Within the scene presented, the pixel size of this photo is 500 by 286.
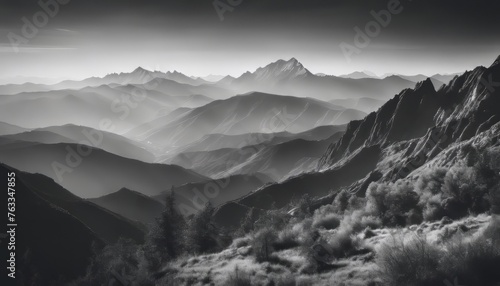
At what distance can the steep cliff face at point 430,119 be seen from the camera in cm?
8550

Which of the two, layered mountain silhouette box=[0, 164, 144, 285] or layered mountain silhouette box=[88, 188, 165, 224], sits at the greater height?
layered mountain silhouette box=[88, 188, 165, 224]

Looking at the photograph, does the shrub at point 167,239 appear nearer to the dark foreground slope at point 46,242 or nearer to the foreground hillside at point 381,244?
the foreground hillside at point 381,244

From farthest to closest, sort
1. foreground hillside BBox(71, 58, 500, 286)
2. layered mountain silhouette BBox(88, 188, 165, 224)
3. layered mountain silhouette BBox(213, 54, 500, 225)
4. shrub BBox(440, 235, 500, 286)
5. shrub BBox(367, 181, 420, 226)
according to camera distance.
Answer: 1. layered mountain silhouette BBox(88, 188, 165, 224)
2. layered mountain silhouette BBox(213, 54, 500, 225)
3. shrub BBox(367, 181, 420, 226)
4. foreground hillside BBox(71, 58, 500, 286)
5. shrub BBox(440, 235, 500, 286)

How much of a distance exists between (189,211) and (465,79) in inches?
4468

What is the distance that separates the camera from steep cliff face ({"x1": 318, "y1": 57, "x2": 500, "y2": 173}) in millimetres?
85500

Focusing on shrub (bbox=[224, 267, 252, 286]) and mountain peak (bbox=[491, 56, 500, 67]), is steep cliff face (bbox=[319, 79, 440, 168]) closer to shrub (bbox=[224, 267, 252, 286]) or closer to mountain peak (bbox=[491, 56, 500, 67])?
mountain peak (bbox=[491, 56, 500, 67])

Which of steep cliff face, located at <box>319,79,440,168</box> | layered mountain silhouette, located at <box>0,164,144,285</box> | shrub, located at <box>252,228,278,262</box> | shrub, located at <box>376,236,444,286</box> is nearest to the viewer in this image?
shrub, located at <box>376,236,444,286</box>

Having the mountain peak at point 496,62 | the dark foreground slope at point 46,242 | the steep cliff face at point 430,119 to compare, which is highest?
the mountain peak at point 496,62

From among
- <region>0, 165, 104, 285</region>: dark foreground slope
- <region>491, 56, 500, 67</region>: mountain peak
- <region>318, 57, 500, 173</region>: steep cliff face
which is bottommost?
<region>0, 165, 104, 285</region>: dark foreground slope

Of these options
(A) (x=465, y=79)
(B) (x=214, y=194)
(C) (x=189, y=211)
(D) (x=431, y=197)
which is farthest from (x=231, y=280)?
(B) (x=214, y=194)

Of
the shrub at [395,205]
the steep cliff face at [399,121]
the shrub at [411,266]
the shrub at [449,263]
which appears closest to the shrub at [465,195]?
the shrub at [395,205]

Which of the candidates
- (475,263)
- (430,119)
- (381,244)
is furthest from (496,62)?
(475,263)

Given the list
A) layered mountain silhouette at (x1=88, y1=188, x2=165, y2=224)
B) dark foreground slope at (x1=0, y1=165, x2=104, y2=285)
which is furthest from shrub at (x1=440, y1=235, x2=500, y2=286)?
layered mountain silhouette at (x1=88, y1=188, x2=165, y2=224)

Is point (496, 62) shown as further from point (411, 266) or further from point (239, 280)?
point (239, 280)
